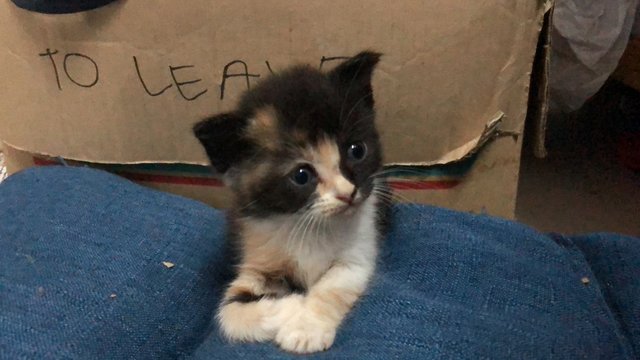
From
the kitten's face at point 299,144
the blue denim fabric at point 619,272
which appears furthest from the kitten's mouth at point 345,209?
the blue denim fabric at point 619,272

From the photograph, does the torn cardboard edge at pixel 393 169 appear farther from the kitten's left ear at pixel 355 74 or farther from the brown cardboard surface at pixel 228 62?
the kitten's left ear at pixel 355 74

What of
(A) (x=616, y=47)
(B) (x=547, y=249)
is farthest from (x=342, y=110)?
(A) (x=616, y=47)

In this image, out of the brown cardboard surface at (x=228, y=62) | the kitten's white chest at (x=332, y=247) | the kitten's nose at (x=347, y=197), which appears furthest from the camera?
the brown cardboard surface at (x=228, y=62)

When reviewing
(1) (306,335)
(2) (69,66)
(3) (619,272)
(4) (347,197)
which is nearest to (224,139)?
(4) (347,197)

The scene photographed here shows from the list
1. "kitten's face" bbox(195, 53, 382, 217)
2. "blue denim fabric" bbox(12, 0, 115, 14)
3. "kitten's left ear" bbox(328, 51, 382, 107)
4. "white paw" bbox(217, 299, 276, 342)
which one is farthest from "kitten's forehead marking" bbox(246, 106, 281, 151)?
"blue denim fabric" bbox(12, 0, 115, 14)

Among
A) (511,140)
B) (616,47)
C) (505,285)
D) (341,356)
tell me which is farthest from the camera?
(616,47)

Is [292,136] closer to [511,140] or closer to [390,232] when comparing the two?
[390,232]

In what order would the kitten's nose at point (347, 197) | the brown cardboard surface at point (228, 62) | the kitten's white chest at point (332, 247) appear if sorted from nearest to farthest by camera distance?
the kitten's nose at point (347, 197), the kitten's white chest at point (332, 247), the brown cardboard surface at point (228, 62)

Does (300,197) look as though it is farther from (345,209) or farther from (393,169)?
(393,169)
